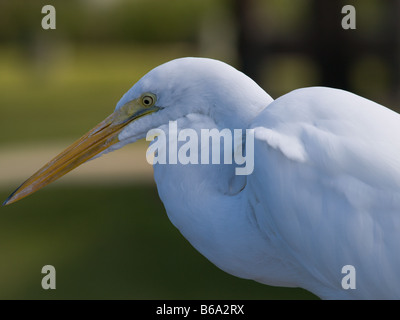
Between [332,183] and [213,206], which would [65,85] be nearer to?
[213,206]

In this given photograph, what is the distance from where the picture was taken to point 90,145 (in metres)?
2.51

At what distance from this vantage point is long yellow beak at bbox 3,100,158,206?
2385 millimetres

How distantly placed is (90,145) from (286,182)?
2.41 feet

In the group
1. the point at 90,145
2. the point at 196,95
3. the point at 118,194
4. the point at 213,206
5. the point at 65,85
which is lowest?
the point at 213,206

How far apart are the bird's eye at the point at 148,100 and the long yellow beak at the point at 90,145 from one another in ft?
0.05

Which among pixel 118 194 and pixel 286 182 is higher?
pixel 118 194

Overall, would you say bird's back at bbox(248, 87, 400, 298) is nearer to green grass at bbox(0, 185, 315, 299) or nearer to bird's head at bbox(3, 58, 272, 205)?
bird's head at bbox(3, 58, 272, 205)

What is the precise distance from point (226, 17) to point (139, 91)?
69.4 ft

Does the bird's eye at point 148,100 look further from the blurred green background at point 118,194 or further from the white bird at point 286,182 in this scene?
the blurred green background at point 118,194

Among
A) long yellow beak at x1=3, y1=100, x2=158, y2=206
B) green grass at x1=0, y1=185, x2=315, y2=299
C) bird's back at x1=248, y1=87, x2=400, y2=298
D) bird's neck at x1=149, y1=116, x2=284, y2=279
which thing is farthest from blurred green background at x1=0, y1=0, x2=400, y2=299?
bird's back at x1=248, y1=87, x2=400, y2=298

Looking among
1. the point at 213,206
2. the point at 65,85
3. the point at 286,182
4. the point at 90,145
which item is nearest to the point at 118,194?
the point at 90,145

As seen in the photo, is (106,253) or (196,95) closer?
(196,95)

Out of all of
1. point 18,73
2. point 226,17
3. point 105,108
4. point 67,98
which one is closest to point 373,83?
point 105,108

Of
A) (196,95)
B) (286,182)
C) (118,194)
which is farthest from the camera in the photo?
(118,194)
